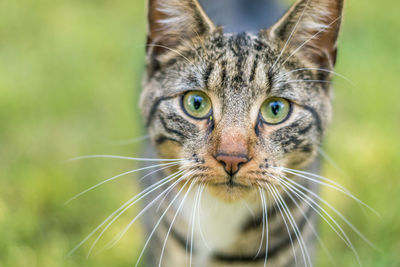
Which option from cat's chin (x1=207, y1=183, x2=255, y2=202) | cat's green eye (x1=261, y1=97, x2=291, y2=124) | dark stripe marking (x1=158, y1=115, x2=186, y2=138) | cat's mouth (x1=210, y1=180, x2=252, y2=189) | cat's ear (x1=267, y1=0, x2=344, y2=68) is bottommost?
cat's chin (x1=207, y1=183, x2=255, y2=202)

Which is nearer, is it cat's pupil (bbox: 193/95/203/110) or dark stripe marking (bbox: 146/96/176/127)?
cat's pupil (bbox: 193/95/203/110)

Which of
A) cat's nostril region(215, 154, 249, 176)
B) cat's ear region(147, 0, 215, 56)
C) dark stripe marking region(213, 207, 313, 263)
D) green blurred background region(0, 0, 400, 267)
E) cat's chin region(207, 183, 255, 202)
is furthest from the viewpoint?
green blurred background region(0, 0, 400, 267)

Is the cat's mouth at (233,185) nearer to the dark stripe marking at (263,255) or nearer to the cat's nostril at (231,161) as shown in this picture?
the cat's nostril at (231,161)

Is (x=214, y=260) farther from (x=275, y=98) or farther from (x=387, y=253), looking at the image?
(x=387, y=253)

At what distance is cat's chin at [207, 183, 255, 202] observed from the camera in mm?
1917

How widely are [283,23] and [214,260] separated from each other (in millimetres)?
1117

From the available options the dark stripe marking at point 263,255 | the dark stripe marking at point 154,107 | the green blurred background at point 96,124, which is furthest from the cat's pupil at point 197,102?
the dark stripe marking at point 263,255

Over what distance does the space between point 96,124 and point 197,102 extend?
188 centimetres

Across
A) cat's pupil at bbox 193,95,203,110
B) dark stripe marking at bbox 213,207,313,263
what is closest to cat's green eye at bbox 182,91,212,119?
cat's pupil at bbox 193,95,203,110

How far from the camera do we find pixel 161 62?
2189 mm

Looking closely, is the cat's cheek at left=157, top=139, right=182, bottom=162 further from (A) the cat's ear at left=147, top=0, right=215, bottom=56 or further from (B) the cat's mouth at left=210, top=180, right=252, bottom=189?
(A) the cat's ear at left=147, top=0, right=215, bottom=56

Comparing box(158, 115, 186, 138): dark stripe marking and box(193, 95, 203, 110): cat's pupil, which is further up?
box(193, 95, 203, 110): cat's pupil

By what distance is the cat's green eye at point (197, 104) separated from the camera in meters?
1.97

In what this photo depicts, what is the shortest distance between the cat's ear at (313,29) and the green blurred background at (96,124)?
700 millimetres
